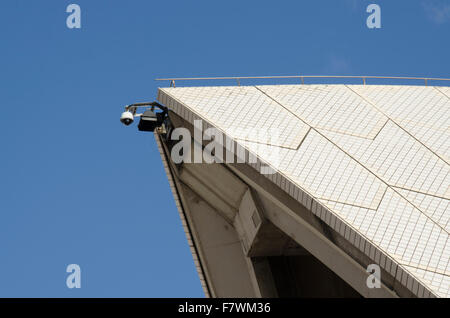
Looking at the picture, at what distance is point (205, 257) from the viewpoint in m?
32.4

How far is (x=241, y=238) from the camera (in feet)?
104

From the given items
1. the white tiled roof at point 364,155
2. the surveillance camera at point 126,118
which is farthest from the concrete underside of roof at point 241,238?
the surveillance camera at point 126,118

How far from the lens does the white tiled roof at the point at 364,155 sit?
2245 cm

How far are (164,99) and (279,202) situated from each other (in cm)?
626

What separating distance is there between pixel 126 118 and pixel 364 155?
8.73m

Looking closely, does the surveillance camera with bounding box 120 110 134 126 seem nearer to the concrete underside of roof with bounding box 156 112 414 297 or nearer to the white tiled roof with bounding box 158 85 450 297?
the white tiled roof with bounding box 158 85 450 297

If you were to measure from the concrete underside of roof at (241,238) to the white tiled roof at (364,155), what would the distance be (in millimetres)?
1773

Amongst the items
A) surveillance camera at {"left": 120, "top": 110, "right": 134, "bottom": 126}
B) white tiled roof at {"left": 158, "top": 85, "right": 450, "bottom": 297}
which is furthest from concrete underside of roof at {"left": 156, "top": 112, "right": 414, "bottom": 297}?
surveillance camera at {"left": 120, "top": 110, "right": 134, "bottom": 126}

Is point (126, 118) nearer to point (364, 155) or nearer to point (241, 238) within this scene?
point (241, 238)

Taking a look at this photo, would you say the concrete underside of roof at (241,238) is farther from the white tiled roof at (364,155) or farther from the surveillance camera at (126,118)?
the surveillance camera at (126,118)

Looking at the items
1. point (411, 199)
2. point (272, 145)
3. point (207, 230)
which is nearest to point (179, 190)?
point (207, 230)

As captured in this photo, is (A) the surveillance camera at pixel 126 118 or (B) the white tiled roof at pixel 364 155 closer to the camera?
(B) the white tiled roof at pixel 364 155
